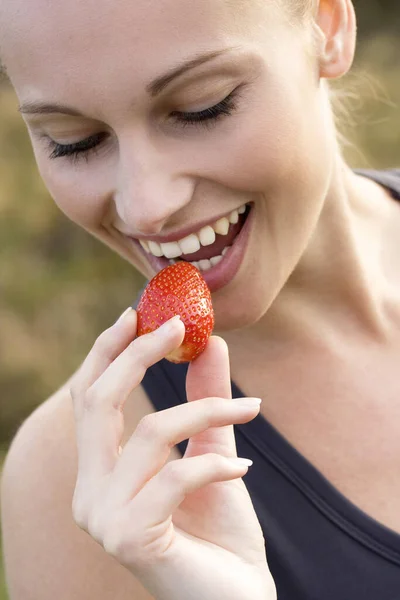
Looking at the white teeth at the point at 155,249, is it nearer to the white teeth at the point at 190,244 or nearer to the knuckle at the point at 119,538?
the white teeth at the point at 190,244

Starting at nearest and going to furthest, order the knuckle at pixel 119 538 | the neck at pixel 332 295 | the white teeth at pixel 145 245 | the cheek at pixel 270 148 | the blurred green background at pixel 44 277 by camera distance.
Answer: the knuckle at pixel 119 538 < the cheek at pixel 270 148 < the white teeth at pixel 145 245 < the neck at pixel 332 295 < the blurred green background at pixel 44 277

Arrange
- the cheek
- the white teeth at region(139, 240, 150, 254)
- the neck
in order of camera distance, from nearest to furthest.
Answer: the cheek
the white teeth at region(139, 240, 150, 254)
the neck

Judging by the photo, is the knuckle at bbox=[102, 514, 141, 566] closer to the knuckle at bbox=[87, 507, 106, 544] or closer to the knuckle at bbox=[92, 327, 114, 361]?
the knuckle at bbox=[87, 507, 106, 544]

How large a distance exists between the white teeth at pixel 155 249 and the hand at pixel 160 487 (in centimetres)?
17

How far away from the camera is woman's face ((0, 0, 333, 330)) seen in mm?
1053

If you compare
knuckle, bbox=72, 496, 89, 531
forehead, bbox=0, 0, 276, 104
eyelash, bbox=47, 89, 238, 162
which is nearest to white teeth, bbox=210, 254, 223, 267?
eyelash, bbox=47, 89, 238, 162

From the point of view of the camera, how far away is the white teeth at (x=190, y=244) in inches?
48.1

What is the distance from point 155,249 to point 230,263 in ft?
0.38

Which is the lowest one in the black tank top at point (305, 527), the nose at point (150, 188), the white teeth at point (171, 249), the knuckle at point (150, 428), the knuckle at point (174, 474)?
the black tank top at point (305, 527)

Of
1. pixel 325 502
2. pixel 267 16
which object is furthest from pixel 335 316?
pixel 267 16

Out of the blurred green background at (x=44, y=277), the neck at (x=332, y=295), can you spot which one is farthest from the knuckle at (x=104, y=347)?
the blurred green background at (x=44, y=277)

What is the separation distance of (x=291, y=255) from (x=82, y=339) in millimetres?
2564

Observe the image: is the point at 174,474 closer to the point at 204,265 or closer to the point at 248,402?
the point at 248,402

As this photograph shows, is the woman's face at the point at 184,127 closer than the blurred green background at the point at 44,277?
Yes
